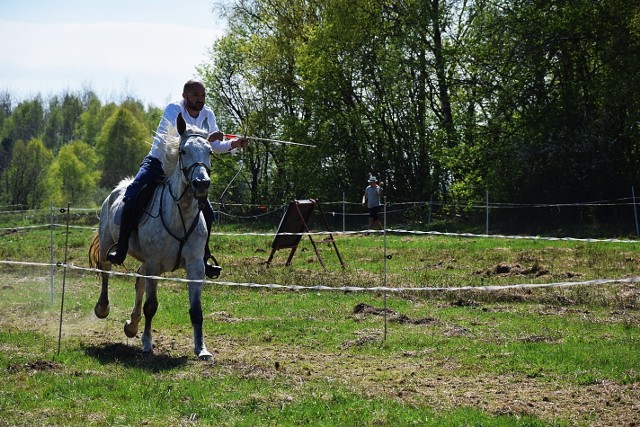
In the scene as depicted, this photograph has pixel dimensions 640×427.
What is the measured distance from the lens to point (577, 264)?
19141 mm

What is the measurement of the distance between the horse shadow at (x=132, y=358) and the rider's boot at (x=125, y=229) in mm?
1135

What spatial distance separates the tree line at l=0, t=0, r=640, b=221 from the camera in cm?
3070

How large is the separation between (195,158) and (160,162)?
1370 mm

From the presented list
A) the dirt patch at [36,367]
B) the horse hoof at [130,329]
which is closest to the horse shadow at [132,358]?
the horse hoof at [130,329]

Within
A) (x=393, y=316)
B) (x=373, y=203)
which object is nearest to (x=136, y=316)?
(x=393, y=316)

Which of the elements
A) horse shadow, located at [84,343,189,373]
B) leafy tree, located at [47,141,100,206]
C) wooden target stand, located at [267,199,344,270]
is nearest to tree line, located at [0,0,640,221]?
wooden target stand, located at [267,199,344,270]

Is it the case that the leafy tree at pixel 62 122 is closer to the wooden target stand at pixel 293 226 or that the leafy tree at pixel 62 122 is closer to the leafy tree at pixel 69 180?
the leafy tree at pixel 69 180

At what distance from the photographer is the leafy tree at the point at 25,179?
69.2 metres

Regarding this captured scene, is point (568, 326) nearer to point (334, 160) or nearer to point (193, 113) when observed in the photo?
point (193, 113)

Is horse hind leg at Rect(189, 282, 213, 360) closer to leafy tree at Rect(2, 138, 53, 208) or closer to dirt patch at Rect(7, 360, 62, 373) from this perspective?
dirt patch at Rect(7, 360, 62, 373)

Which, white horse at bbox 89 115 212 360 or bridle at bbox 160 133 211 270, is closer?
bridle at bbox 160 133 211 270

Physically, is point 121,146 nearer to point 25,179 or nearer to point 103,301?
point 25,179

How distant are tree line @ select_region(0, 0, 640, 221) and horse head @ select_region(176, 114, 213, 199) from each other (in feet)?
71.4

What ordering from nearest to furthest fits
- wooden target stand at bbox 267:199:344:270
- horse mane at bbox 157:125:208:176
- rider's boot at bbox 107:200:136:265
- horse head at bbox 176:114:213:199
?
1. horse head at bbox 176:114:213:199
2. horse mane at bbox 157:125:208:176
3. rider's boot at bbox 107:200:136:265
4. wooden target stand at bbox 267:199:344:270
